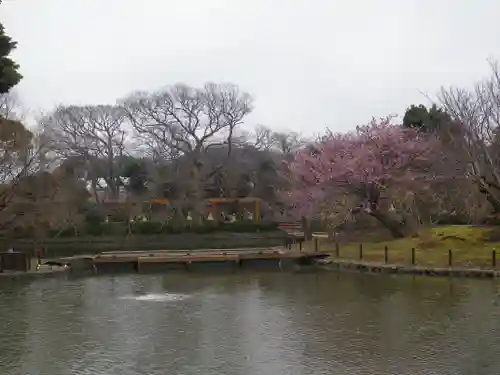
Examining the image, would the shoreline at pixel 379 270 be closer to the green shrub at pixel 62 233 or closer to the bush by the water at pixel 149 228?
the green shrub at pixel 62 233

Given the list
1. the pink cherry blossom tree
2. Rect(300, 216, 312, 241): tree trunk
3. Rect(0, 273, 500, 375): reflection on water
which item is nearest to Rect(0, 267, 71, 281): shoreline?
Rect(0, 273, 500, 375): reflection on water

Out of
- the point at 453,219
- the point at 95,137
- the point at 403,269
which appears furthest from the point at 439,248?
the point at 95,137

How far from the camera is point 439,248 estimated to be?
2841 centimetres

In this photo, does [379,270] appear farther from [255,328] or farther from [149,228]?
[149,228]

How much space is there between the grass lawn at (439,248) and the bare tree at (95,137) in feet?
102

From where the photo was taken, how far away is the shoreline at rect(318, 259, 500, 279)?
926 inches

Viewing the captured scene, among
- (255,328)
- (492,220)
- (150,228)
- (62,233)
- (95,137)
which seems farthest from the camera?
(95,137)

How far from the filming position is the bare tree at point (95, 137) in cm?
5778

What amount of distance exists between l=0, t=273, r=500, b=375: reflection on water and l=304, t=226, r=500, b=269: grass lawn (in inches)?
118

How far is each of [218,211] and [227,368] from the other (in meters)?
42.6

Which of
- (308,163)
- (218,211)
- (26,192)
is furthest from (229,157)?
(26,192)

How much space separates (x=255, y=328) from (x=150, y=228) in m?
33.2

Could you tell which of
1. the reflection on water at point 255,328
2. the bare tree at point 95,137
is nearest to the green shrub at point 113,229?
the bare tree at point 95,137

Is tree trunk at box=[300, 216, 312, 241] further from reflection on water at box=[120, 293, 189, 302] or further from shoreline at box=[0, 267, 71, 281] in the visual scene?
reflection on water at box=[120, 293, 189, 302]
